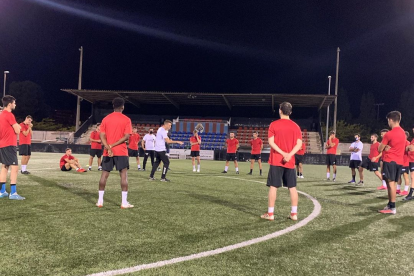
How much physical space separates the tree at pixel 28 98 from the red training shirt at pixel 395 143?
242 feet

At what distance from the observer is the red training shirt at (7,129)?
253 inches

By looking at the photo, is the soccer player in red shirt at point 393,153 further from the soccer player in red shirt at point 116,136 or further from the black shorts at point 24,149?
the black shorts at point 24,149

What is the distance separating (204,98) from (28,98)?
49.2 metres

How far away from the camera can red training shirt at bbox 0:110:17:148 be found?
253 inches

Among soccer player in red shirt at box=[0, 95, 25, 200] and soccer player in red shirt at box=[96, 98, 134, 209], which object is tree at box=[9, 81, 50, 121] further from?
soccer player in red shirt at box=[96, 98, 134, 209]

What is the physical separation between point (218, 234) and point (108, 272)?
1.89 metres

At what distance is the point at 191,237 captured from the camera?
167 inches

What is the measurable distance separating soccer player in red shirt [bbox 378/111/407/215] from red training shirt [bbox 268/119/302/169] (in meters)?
2.61

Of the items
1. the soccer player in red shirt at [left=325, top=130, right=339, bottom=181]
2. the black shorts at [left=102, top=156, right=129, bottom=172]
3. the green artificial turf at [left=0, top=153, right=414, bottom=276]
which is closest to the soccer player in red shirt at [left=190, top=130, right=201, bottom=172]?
the soccer player in red shirt at [left=325, top=130, right=339, bottom=181]

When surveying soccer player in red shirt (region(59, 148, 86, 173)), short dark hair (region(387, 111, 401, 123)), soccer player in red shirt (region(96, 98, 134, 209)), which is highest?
short dark hair (region(387, 111, 401, 123))

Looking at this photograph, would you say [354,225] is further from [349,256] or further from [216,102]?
[216,102]

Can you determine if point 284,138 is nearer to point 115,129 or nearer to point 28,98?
point 115,129

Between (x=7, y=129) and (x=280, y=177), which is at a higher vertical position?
(x=7, y=129)

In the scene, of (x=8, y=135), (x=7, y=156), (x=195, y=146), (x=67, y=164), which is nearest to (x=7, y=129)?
(x=8, y=135)
